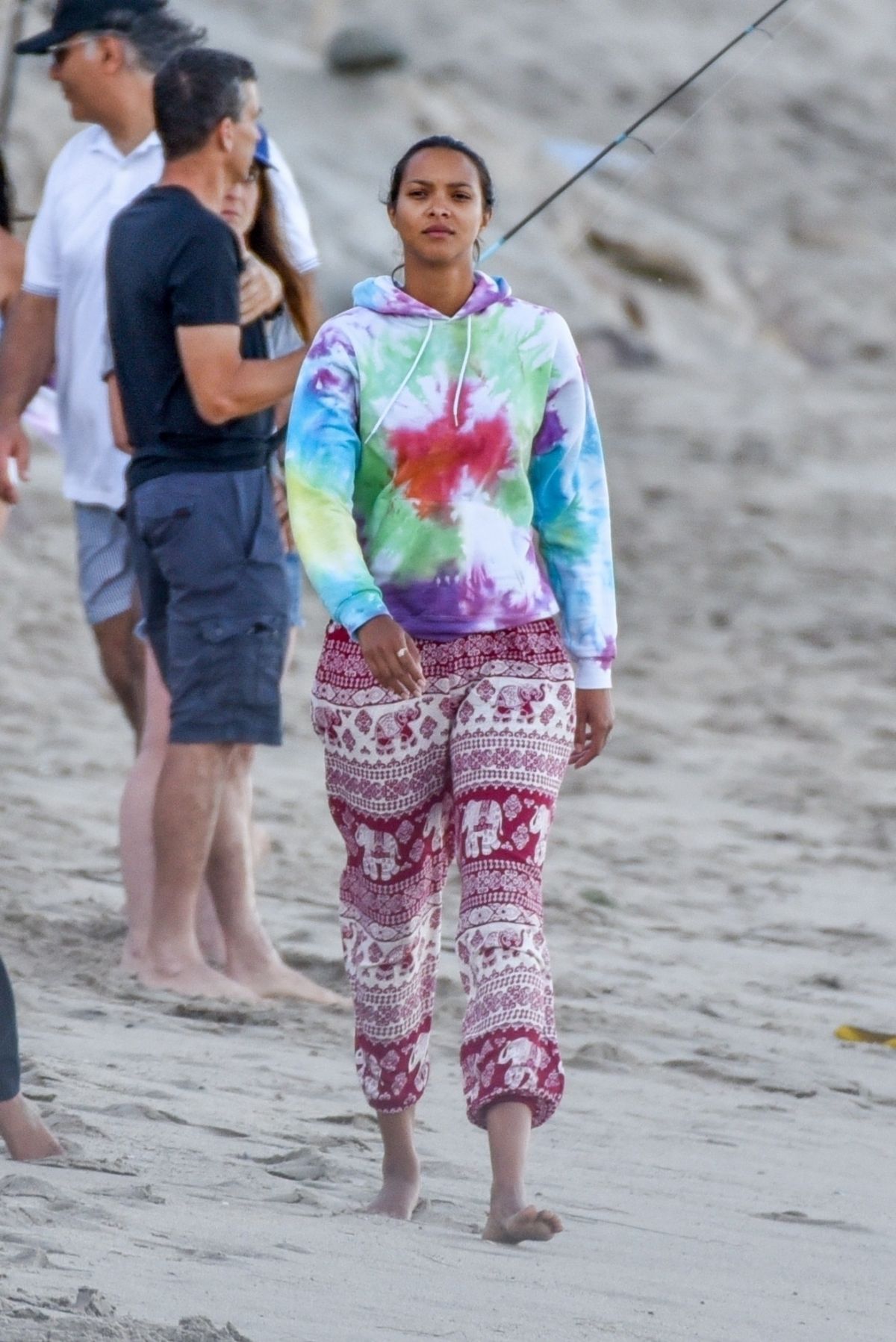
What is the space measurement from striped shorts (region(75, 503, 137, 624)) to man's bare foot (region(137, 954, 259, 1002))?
2.69ft

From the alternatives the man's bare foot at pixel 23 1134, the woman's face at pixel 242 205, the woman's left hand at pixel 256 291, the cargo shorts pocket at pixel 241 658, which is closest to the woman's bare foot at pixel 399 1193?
the man's bare foot at pixel 23 1134

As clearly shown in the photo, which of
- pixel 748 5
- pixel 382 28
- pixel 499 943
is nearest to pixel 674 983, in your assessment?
pixel 499 943

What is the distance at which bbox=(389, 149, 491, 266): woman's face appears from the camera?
321 cm

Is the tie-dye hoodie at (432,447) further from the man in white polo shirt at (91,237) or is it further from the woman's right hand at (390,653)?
the man in white polo shirt at (91,237)

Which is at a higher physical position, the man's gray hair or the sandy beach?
the man's gray hair

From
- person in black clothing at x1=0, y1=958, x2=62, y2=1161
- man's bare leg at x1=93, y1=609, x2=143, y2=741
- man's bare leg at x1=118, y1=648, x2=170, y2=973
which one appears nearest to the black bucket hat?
man's bare leg at x1=93, y1=609, x2=143, y2=741

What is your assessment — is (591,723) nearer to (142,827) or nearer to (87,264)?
(142,827)

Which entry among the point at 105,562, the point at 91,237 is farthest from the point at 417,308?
the point at 105,562

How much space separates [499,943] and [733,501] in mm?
10218

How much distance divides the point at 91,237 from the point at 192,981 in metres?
1.57

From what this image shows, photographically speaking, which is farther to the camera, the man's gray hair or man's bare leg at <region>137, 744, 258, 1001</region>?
the man's gray hair

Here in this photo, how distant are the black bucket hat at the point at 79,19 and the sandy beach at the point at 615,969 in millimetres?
1900

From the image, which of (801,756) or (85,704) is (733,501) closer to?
(801,756)

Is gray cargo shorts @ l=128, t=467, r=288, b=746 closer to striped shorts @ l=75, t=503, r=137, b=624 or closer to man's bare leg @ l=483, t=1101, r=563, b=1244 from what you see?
striped shorts @ l=75, t=503, r=137, b=624
